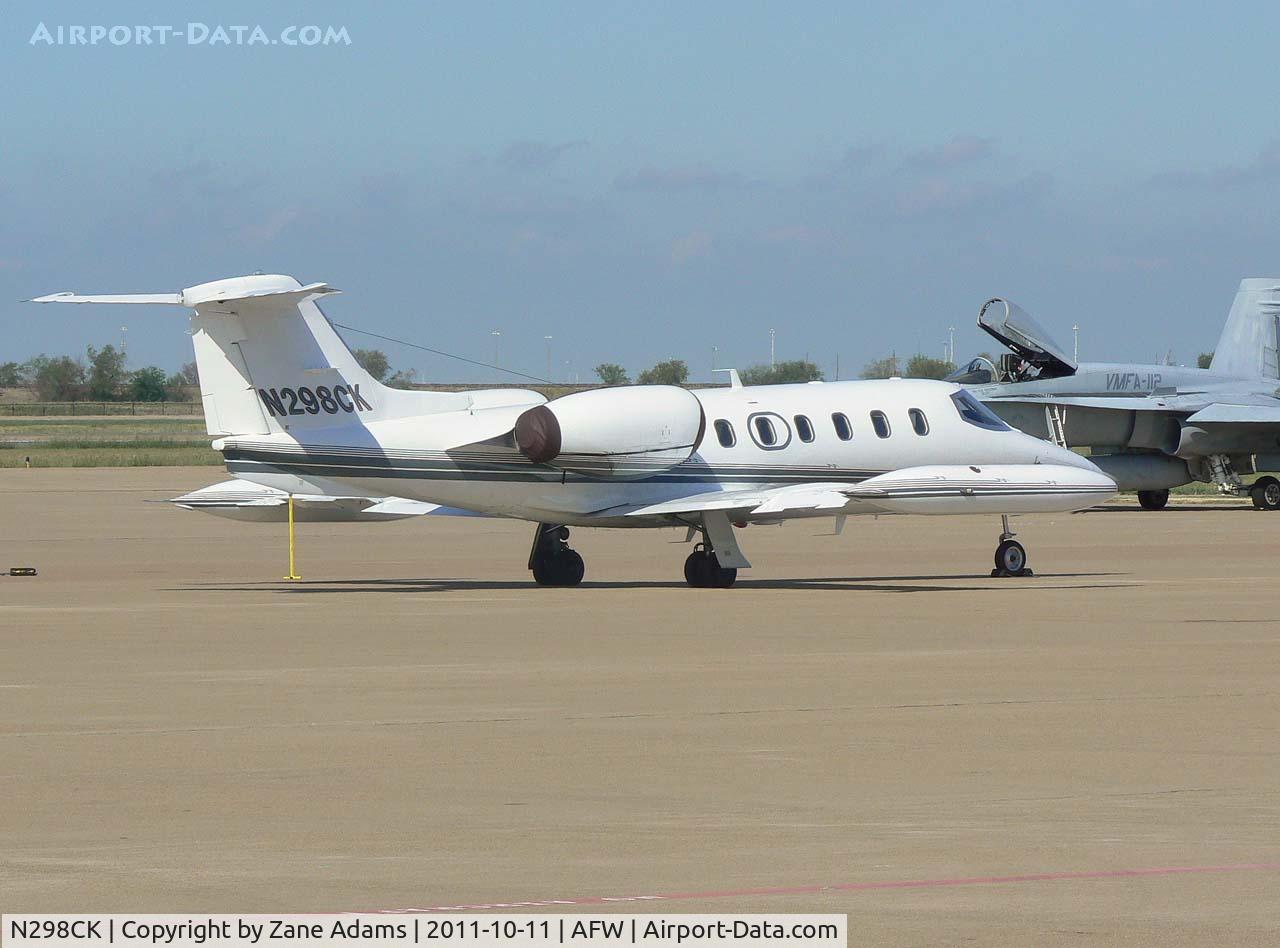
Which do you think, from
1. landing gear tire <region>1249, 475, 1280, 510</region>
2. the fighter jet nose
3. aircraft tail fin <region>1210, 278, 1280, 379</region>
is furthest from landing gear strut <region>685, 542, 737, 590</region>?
aircraft tail fin <region>1210, 278, 1280, 379</region>

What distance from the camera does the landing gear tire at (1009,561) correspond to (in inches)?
1161

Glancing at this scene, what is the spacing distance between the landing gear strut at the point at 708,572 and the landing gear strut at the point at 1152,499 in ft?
88.6

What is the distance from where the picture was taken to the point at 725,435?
2838 centimetres

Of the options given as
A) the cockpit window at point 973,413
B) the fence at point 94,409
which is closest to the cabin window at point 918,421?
the cockpit window at point 973,413

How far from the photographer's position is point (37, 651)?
63.4 feet

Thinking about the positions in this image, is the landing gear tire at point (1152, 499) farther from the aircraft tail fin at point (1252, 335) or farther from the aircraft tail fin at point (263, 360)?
the aircraft tail fin at point (263, 360)

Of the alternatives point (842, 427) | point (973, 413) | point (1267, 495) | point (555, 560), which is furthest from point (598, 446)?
point (1267, 495)

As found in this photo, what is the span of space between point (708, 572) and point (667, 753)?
15.1 metres

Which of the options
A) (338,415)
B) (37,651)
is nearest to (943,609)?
(338,415)

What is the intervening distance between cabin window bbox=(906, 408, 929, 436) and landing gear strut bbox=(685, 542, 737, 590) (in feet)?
11.8

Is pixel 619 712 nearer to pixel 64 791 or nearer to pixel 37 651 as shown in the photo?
pixel 64 791

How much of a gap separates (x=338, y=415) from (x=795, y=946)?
19.7 m

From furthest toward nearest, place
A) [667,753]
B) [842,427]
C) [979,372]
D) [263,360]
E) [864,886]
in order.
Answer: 1. [979,372]
2. [842,427]
3. [263,360]
4. [667,753]
5. [864,886]

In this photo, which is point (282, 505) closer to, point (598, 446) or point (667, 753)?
point (598, 446)
